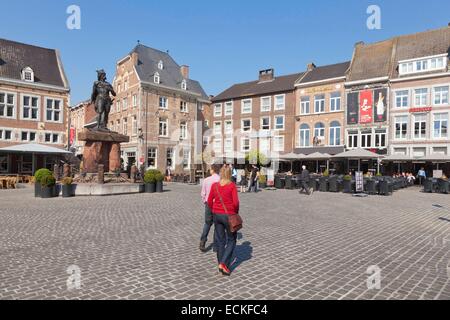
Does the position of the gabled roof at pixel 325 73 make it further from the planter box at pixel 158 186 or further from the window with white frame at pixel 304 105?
the planter box at pixel 158 186

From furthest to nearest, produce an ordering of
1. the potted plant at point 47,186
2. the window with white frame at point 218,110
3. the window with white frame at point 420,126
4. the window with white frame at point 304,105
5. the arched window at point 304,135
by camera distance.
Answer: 1. the window with white frame at point 218,110
2. the window with white frame at point 304,105
3. the arched window at point 304,135
4. the window with white frame at point 420,126
5. the potted plant at point 47,186

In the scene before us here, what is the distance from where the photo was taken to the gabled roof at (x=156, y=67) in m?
38.0

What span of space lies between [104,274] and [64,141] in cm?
3062

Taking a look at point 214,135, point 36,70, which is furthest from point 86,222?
point 214,135

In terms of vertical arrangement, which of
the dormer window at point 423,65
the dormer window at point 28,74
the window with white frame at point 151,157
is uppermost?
the dormer window at point 423,65

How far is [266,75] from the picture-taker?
43.7 m

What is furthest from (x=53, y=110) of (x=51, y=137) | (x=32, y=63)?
(x=32, y=63)

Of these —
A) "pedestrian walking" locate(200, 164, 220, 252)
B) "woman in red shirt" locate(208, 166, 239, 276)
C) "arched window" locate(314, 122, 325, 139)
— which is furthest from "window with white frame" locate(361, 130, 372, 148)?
"woman in red shirt" locate(208, 166, 239, 276)

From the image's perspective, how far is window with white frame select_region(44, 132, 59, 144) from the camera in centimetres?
3014

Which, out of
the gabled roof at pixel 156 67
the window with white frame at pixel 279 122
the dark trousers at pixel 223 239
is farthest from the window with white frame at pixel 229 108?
the dark trousers at pixel 223 239

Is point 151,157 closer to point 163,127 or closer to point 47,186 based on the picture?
point 163,127

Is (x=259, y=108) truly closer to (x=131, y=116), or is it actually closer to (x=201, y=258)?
(x=131, y=116)

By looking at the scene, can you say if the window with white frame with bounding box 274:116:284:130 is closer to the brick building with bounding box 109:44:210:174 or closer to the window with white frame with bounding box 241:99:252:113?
the window with white frame with bounding box 241:99:252:113

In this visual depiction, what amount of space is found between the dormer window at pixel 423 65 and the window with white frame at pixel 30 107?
36.8 metres
